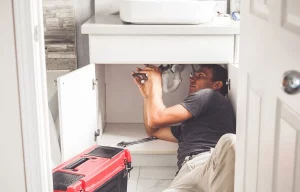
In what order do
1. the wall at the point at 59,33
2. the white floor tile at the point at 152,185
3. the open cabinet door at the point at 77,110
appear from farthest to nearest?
the wall at the point at 59,33 → the white floor tile at the point at 152,185 → the open cabinet door at the point at 77,110

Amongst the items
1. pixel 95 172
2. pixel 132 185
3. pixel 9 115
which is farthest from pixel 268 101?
pixel 132 185

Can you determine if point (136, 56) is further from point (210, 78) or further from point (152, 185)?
point (152, 185)

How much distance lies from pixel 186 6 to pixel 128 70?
0.79 meters

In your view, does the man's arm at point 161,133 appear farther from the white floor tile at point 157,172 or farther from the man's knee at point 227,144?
the man's knee at point 227,144

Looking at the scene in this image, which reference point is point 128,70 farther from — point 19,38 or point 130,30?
point 19,38

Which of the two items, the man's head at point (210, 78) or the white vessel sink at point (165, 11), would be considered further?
the man's head at point (210, 78)

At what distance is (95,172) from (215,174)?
0.56 m

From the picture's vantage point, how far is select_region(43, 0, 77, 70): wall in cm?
325

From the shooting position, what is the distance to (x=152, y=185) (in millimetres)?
2828

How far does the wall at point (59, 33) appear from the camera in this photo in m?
3.25

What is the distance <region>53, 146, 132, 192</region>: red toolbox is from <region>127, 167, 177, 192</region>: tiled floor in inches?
12.5

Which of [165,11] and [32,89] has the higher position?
[165,11]

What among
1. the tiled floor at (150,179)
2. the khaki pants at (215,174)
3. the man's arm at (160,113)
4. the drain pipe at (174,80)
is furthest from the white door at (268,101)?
the drain pipe at (174,80)

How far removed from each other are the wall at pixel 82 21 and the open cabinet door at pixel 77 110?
451 millimetres
